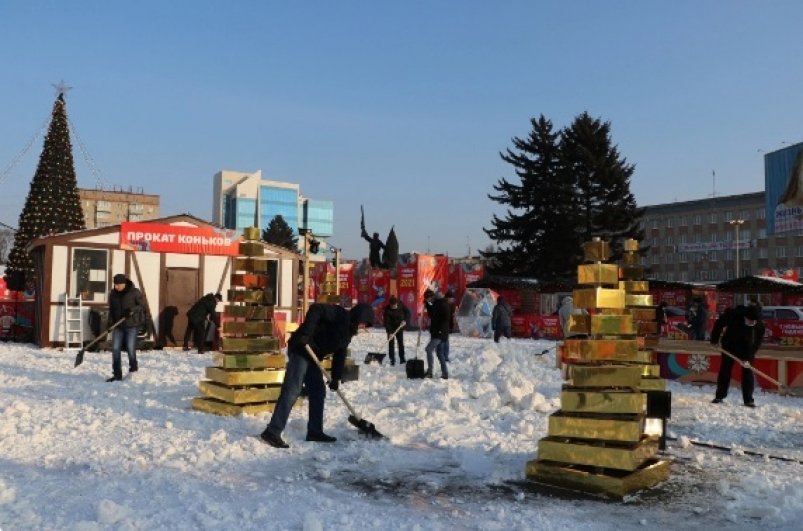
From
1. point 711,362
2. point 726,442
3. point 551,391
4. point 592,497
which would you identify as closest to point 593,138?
point 711,362

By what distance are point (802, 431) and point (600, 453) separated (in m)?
4.44

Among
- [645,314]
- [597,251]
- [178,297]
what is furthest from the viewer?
[178,297]

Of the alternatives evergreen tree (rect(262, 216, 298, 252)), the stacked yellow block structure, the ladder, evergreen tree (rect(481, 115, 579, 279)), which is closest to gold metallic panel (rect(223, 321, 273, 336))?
the stacked yellow block structure

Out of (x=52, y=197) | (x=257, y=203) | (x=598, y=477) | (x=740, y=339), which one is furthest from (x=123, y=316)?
(x=257, y=203)

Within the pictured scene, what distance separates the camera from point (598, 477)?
5410 millimetres

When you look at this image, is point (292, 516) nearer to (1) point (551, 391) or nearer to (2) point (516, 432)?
(2) point (516, 432)

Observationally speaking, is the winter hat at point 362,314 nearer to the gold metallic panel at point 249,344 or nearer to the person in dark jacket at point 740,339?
the gold metallic panel at point 249,344

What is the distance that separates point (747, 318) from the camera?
35.6 feet

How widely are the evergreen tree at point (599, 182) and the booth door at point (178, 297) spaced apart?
27.2 meters

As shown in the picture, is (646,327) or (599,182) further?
(599,182)

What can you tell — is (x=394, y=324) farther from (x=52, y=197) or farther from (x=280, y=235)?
(x=280, y=235)

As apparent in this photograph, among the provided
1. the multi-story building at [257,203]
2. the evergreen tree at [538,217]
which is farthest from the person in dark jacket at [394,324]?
the multi-story building at [257,203]

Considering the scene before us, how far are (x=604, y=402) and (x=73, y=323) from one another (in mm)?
16180

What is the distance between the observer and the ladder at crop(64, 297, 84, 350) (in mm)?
18141
